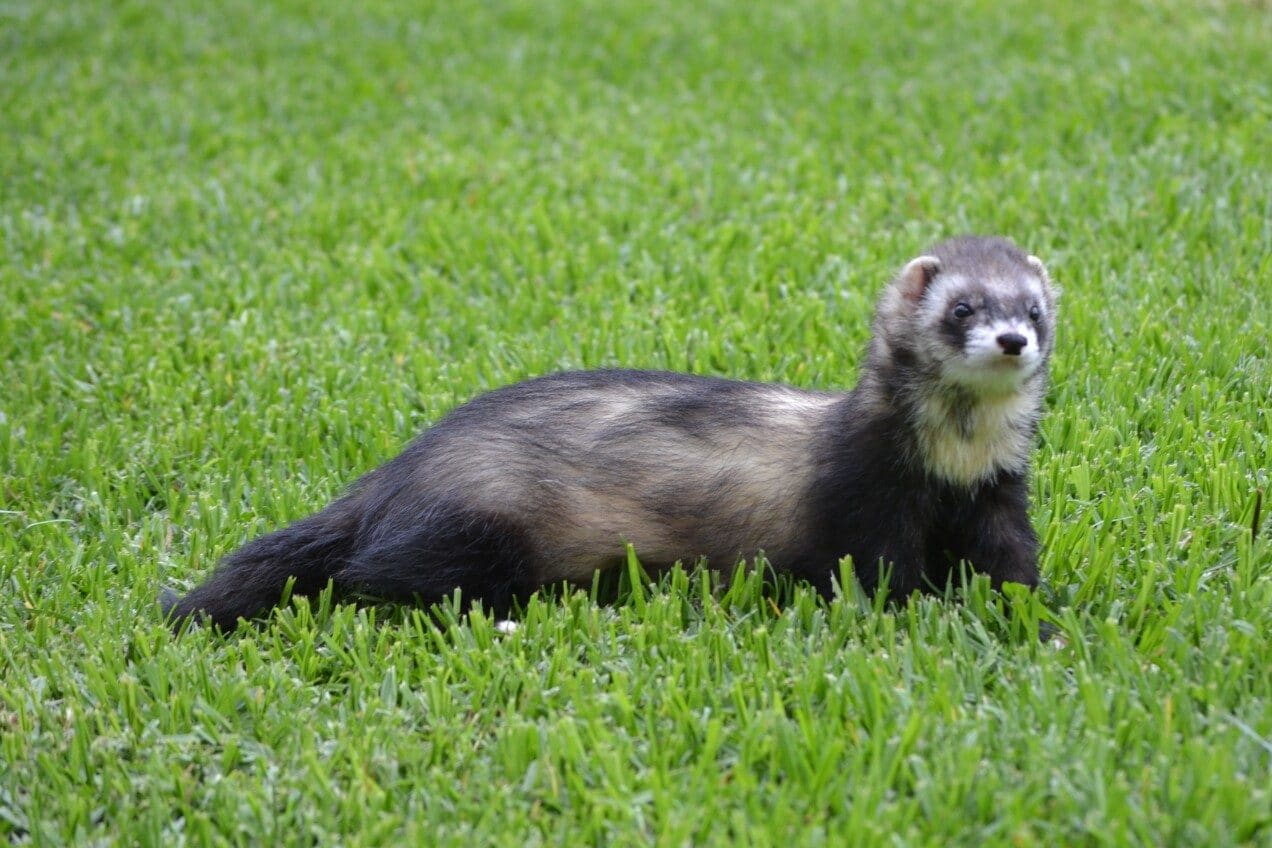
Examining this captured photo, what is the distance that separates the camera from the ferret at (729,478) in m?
3.93

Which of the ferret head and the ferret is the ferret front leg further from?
the ferret head

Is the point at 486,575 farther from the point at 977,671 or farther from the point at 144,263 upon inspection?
the point at 144,263

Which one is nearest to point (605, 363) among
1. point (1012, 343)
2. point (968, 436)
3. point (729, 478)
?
point (729, 478)

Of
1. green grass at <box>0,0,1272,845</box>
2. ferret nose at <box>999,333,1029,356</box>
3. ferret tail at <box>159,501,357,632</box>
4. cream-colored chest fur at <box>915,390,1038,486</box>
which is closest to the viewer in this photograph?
green grass at <box>0,0,1272,845</box>

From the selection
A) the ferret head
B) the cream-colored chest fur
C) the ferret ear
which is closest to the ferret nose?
the ferret head

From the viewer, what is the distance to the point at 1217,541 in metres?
4.17

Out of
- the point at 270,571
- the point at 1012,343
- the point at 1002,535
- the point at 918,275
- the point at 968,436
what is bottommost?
the point at 270,571

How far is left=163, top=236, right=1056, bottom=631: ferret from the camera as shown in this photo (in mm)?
3932

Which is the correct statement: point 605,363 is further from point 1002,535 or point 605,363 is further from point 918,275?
point 1002,535

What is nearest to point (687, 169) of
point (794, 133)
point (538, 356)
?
point (794, 133)

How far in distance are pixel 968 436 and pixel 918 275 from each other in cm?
48

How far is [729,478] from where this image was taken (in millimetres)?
4230

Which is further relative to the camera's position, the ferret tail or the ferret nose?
the ferret tail

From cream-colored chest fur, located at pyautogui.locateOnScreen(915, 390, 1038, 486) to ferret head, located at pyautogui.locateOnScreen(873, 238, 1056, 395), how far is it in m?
0.06
